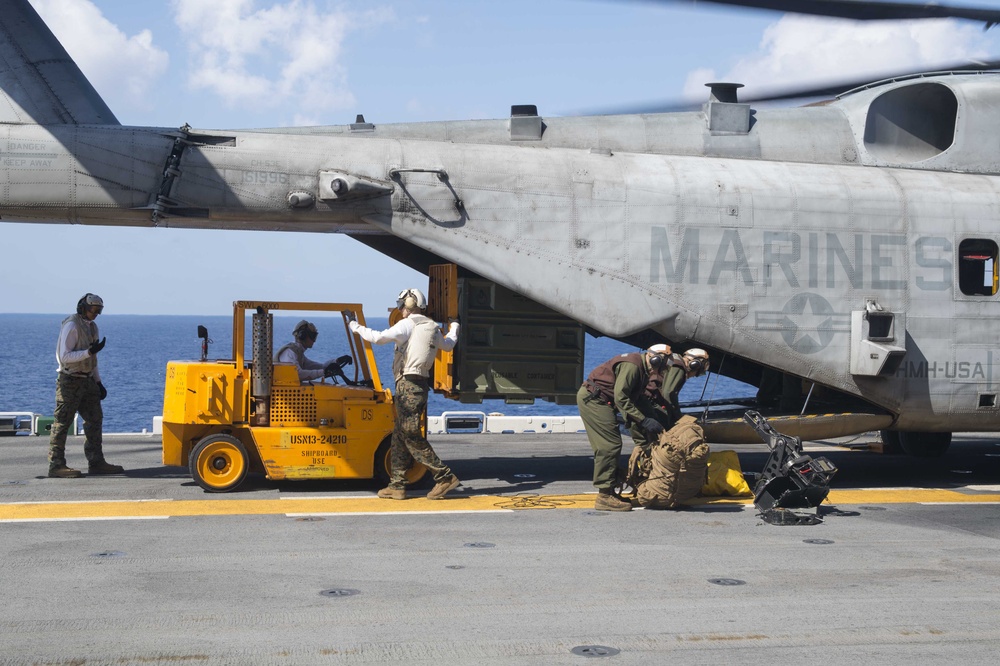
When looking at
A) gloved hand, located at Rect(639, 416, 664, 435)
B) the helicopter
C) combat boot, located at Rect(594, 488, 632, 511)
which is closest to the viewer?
combat boot, located at Rect(594, 488, 632, 511)

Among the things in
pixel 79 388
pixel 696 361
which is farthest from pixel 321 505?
pixel 696 361

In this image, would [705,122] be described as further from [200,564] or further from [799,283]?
[200,564]

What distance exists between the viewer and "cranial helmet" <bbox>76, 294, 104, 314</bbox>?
11493 mm

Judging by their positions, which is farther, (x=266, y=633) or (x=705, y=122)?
(x=705, y=122)

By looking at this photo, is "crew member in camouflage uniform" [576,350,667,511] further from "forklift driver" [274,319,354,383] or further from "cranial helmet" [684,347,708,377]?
"forklift driver" [274,319,354,383]

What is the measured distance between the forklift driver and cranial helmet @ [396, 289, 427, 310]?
0.95 metres

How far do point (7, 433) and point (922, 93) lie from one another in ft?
45.6

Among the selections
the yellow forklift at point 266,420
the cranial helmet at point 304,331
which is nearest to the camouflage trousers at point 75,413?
the yellow forklift at point 266,420

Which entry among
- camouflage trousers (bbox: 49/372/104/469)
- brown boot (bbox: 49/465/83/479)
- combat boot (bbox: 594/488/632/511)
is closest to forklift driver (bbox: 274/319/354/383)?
camouflage trousers (bbox: 49/372/104/469)

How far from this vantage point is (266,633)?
5.87 meters

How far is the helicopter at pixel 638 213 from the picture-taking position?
1095 cm

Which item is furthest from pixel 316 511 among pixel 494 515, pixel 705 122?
pixel 705 122

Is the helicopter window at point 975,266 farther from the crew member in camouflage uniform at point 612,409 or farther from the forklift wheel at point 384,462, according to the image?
the forklift wheel at point 384,462

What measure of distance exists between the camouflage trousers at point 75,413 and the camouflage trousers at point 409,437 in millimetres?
3557
